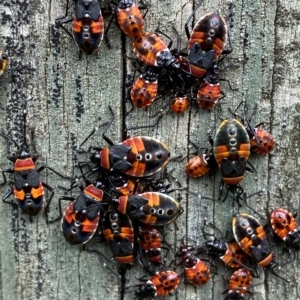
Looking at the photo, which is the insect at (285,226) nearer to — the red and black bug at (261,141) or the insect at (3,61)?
Result: the red and black bug at (261,141)

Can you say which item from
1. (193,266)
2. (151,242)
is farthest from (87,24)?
(193,266)

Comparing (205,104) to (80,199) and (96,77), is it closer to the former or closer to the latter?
(96,77)

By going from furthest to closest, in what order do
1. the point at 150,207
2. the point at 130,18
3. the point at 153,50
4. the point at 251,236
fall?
the point at 251,236 → the point at 150,207 → the point at 153,50 → the point at 130,18

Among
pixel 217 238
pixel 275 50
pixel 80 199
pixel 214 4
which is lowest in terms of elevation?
pixel 217 238

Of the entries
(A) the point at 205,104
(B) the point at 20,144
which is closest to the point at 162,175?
(A) the point at 205,104

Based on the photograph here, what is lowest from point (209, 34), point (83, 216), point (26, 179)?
point (83, 216)

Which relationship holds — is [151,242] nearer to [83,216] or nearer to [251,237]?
[83,216]

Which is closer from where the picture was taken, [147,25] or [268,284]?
[147,25]
